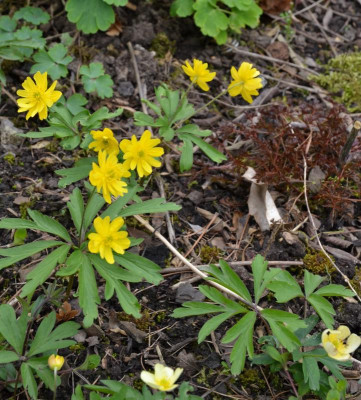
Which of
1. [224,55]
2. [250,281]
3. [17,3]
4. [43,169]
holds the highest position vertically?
[17,3]

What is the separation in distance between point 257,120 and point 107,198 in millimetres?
1845

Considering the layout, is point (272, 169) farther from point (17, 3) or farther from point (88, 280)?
point (17, 3)

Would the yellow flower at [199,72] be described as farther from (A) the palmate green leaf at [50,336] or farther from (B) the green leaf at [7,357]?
(B) the green leaf at [7,357]

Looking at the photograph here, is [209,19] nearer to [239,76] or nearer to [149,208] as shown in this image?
[239,76]

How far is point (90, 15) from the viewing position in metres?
3.86

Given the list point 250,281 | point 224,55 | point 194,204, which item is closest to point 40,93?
point 194,204

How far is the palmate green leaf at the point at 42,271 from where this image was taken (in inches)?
92.2

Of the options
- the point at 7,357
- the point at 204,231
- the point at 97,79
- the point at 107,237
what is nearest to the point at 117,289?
the point at 107,237

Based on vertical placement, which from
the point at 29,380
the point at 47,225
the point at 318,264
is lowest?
the point at 318,264

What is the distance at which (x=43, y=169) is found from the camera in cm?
336

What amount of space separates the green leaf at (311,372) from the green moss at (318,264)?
2.25ft

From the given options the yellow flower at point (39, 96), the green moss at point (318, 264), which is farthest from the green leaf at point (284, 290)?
the yellow flower at point (39, 96)

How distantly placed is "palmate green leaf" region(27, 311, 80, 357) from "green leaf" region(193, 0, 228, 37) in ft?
8.24

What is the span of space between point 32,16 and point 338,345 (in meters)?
3.04
